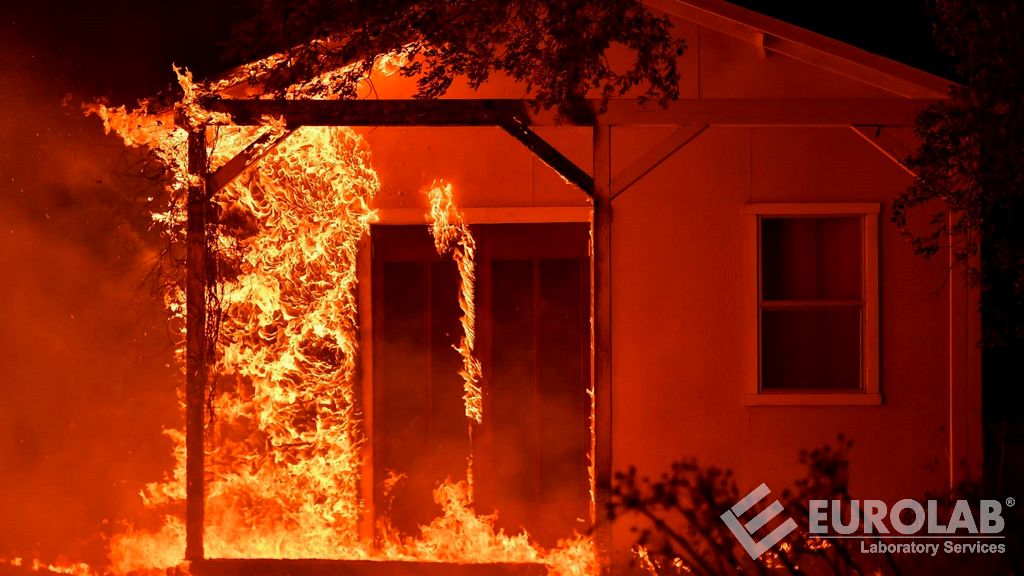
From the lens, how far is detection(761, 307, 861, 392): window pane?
25.0 feet

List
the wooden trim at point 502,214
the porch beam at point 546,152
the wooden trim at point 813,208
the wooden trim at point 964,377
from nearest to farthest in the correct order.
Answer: the porch beam at point 546,152, the wooden trim at point 964,377, the wooden trim at point 813,208, the wooden trim at point 502,214

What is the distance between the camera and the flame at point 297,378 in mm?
7473

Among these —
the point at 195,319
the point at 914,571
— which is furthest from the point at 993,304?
the point at 195,319

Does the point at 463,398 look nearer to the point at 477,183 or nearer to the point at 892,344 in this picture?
the point at 477,183

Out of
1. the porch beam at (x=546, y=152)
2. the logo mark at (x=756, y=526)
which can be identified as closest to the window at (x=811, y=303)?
the logo mark at (x=756, y=526)

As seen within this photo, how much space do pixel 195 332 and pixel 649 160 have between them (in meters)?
3.23

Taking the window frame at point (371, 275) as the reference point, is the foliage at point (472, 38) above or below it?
above

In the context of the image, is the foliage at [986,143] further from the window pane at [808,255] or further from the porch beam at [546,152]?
the porch beam at [546,152]

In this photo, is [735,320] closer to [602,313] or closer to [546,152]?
[602,313]

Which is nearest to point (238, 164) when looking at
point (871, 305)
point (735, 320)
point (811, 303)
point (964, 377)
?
point (735, 320)

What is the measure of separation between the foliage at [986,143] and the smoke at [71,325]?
599cm

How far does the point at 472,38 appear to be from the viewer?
21.6 ft

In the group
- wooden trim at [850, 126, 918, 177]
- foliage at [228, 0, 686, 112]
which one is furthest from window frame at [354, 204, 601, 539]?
wooden trim at [850, 126, 918, 177]

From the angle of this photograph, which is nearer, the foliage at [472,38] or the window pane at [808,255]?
the foliage at [472,38]
